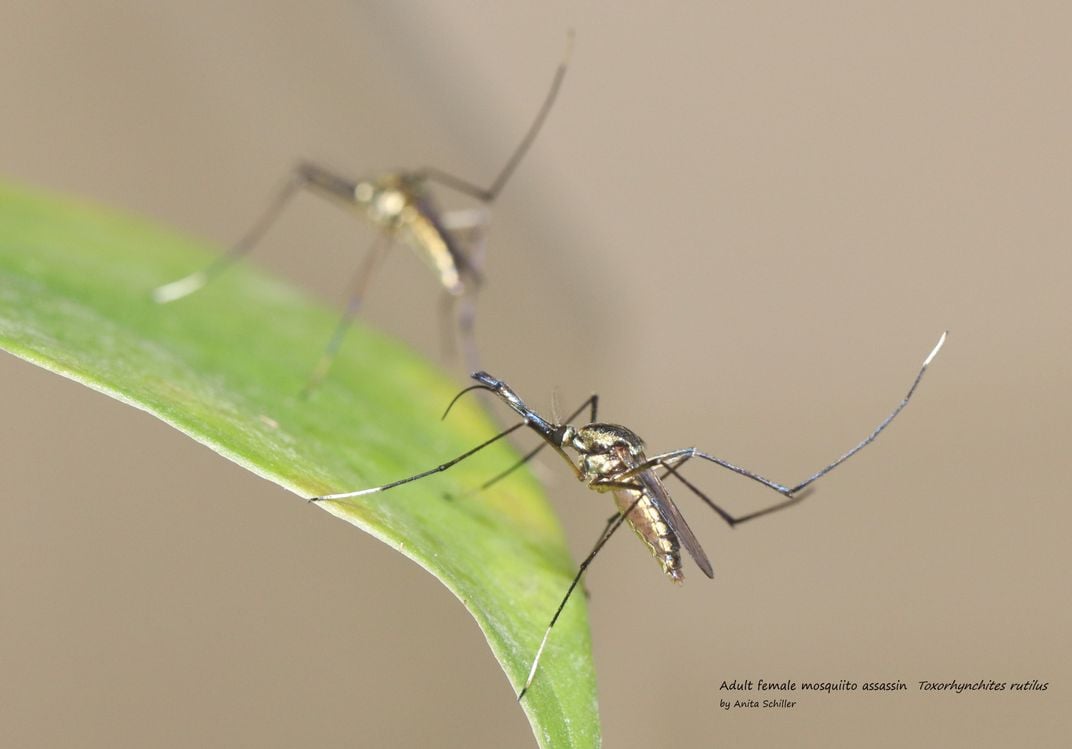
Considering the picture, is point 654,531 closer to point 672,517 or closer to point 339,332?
point 672,517

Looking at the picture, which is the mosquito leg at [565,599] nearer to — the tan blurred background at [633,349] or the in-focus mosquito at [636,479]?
the in-focus mosquito at [636,479]

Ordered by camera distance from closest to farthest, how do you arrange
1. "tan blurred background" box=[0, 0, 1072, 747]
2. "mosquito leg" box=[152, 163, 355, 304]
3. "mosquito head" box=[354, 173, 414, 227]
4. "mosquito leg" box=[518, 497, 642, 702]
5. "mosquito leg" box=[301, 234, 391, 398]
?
"mosquito leg" box=[518, 497, 642, 702]
"mosquito leg" box=[301, 234, 391, 398]
"mosquito leg" box=[152, 163, 355, 304]
"mosquito head" box=[354, 173, 414, 227]
"tan blurred background" box=[0, 0, 1072, 747]

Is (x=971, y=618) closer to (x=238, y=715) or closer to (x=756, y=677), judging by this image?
(x=756, y=677)

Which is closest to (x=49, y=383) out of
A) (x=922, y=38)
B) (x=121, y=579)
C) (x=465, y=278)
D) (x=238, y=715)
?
(x=121, y=579)

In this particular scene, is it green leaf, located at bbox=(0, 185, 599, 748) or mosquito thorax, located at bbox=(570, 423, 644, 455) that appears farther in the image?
mosquito thorax, located at bbox=(570, 423, 644, 455)

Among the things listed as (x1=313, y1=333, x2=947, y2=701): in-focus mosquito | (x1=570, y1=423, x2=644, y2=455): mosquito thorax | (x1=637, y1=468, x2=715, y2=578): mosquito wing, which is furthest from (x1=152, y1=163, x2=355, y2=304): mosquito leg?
(x1=637, y1=468, x2=715, y2=578): mosquito wing

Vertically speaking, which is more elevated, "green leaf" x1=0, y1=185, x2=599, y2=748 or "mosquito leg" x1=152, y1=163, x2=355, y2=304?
"mosquito leg" x1=152, y1=163, x2=355, y2=304

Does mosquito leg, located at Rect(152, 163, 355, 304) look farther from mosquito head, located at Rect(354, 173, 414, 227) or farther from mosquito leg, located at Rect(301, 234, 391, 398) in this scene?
mosquito leg, located at Rect(301, 234, 391, 398)
